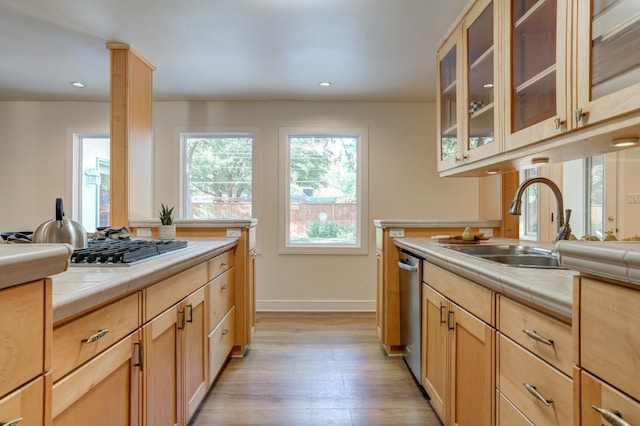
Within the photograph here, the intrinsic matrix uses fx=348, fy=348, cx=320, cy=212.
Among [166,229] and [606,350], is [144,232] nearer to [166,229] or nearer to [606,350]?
[166,229]

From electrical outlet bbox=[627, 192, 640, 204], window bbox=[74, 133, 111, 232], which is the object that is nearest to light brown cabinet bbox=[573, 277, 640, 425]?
electrical outlet bbox=[627, 192, 640, 204]

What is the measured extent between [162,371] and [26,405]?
0.80m

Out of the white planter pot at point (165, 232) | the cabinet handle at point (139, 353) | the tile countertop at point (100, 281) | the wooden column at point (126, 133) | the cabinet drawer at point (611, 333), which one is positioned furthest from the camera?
the wooden column at point (126, 133)

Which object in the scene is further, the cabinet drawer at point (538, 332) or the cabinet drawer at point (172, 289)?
the cabinet drawer at point (172, 289)

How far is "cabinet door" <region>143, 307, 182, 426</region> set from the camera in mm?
1216

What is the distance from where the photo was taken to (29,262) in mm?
571

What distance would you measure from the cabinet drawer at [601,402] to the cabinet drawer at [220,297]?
1737mm

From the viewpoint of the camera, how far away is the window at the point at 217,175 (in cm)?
399

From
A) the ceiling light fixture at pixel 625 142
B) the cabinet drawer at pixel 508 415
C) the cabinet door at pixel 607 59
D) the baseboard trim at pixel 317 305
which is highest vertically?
the cabinet door at pixel 607 59

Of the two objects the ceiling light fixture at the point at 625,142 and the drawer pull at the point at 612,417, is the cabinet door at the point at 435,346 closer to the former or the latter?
the ceiling light fixture at the point at 625,142

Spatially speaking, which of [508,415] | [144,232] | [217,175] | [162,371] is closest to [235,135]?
[217,175]

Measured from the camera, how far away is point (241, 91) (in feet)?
11.9

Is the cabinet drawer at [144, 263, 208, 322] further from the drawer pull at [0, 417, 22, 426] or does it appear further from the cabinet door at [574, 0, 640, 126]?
the cabinet door at [574, 0, 640, 126]

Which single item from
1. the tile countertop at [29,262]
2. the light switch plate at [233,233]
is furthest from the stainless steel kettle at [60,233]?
the light switch plate at [233,233]
